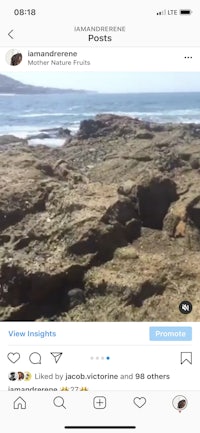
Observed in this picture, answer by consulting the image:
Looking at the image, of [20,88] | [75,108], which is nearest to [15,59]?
[20,88]

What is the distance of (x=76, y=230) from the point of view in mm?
4234

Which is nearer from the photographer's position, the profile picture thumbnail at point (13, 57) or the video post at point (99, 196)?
the profile picture thumbnail at point (13, 57)

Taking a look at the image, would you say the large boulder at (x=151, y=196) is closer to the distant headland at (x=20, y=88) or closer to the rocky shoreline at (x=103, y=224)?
the rocky shoreline at (x=103, y=224)

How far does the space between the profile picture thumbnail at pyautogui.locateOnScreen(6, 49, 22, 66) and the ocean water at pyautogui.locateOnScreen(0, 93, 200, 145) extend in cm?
39

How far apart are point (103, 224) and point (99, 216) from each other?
0.08 meters
